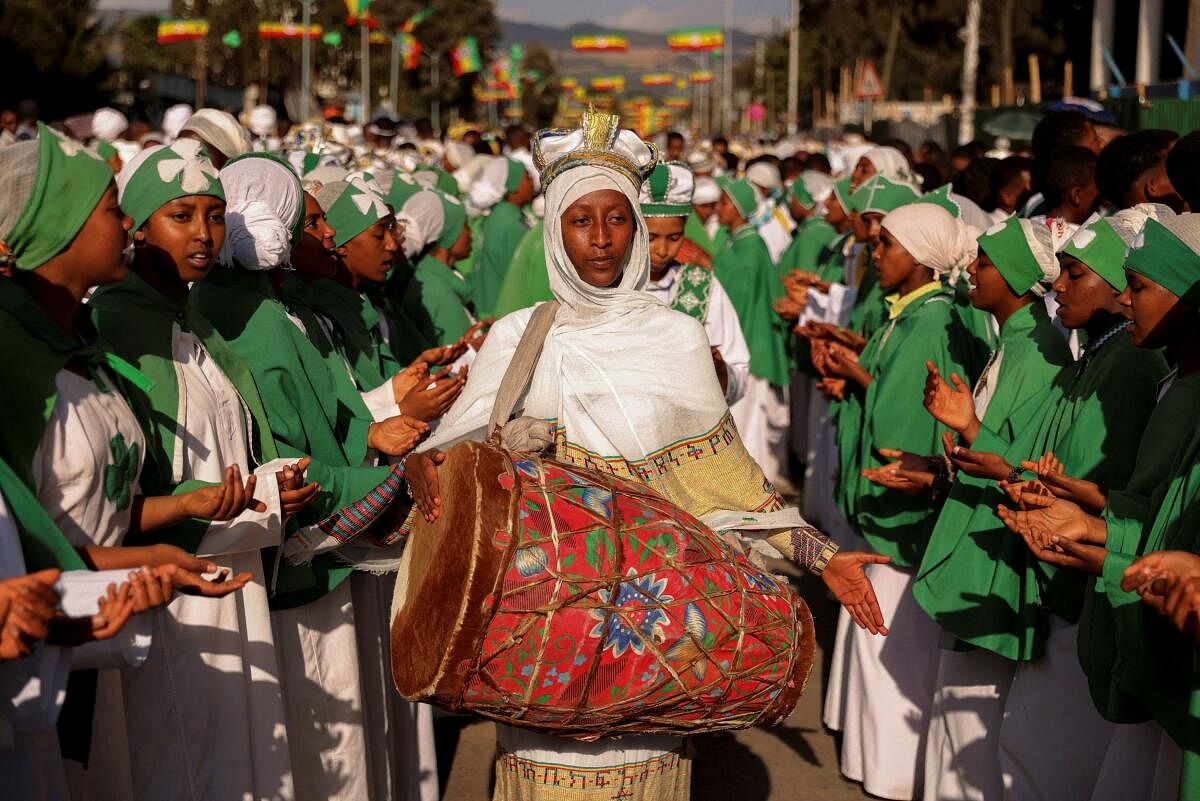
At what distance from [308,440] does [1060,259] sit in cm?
234

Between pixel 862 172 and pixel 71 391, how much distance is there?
702 cm

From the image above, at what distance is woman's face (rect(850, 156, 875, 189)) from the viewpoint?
913cm

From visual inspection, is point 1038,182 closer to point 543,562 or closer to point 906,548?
point 906,548

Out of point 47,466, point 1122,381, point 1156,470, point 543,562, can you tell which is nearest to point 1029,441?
point 1122,381

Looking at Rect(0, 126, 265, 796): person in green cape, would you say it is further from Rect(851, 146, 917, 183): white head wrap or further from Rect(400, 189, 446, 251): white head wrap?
Rect(851, 146, 917, 183): white head wrap

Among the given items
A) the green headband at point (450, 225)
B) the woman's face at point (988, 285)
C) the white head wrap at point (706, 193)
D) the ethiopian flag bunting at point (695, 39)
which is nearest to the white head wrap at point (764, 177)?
the white head wrap at point (706, 193)

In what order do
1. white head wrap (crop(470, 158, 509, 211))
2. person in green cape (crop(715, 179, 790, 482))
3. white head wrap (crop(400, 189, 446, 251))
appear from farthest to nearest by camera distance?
white head wrap (crop(470, 158, 509, 211))
person in green cape (crop(715, 179, 790, 482))
white head wrap (crop(400, 189, 446, 251))

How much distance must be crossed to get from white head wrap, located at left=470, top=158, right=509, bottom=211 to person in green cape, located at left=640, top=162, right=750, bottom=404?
15.6 ft

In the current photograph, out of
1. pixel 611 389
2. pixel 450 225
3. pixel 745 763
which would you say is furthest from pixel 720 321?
pixel 611 389

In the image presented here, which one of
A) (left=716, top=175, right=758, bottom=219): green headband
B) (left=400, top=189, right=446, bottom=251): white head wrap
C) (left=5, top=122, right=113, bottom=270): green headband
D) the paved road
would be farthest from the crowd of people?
(left=716, top=175, right=758, bottom=219): green headband

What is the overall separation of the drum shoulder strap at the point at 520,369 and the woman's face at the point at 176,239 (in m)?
0.87

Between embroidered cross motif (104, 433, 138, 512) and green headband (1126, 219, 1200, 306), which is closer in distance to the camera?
embroidered cross motif (104, 433, 138, 512)

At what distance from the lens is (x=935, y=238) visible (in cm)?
562

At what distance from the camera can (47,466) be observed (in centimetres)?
295
